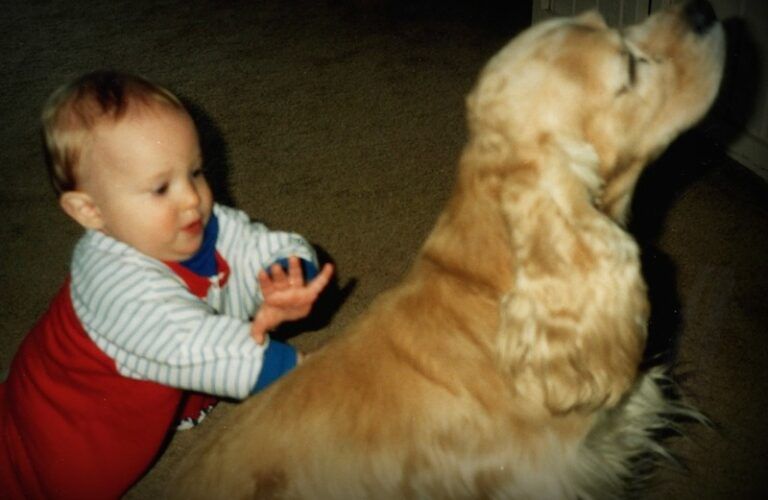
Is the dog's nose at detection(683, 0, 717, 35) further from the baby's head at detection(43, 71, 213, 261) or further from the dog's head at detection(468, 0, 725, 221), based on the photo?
the baby's head at detection(43, 71, 213, 261)

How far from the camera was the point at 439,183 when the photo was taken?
8.16 feet

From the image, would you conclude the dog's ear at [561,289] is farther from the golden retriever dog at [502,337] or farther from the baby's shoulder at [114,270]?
the baby's shoulder at [114,270]

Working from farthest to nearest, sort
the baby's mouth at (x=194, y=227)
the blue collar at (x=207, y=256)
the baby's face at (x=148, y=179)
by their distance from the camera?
1. the blue collar at (x=207, y=256)
2. the baby's mouth at (x=194, y=227)
3. the baby's face at (x=148, y=179)

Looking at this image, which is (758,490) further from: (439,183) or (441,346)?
(439,183)

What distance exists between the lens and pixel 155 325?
1.37 m

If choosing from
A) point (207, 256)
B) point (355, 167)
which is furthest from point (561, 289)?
point (355, 167)

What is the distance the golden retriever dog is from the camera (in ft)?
4.09

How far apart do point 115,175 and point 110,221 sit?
13 centimetres

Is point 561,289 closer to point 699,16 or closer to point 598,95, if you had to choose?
point 598,95

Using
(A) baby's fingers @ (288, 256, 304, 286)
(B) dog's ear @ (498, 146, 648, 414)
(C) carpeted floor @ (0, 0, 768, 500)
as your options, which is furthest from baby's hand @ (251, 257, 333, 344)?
(C) carpeted floor @ (0, 0, 768, 500)

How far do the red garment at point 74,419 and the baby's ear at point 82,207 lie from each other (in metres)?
0.21

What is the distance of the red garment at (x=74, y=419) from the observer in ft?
4.93

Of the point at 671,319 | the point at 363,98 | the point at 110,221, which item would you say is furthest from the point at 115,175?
the point at 363,98

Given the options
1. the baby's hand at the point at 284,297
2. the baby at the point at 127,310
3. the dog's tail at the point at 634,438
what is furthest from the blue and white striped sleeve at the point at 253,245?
the dog's tail at the point at 634,438
